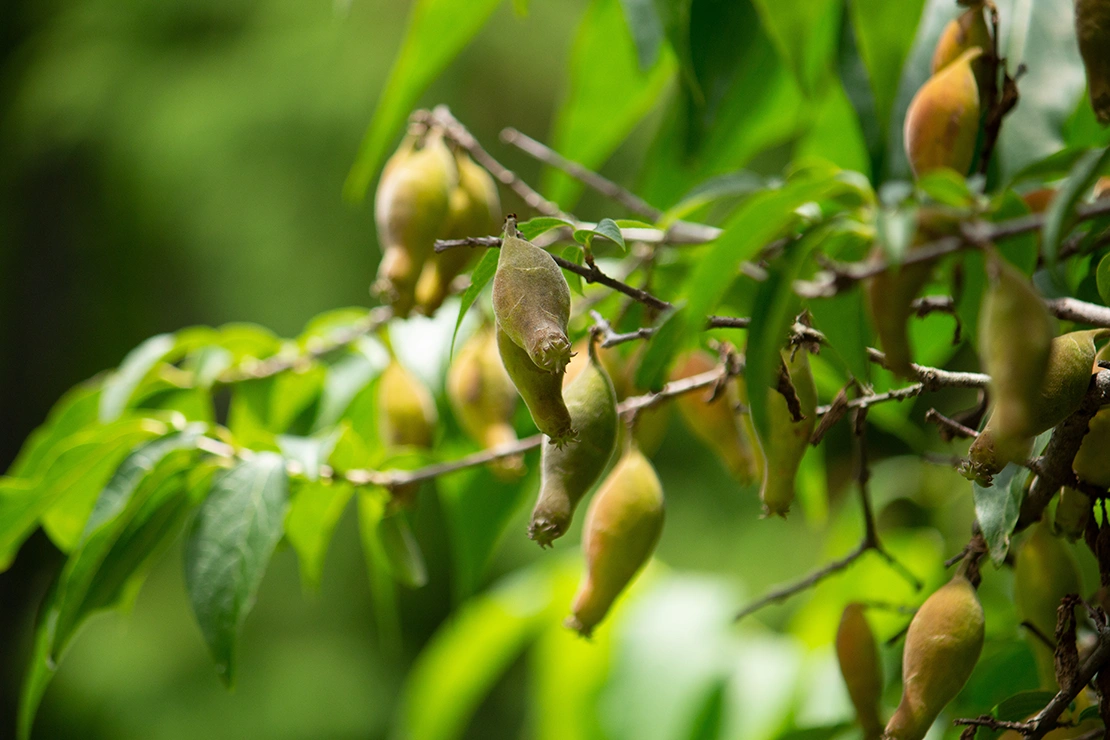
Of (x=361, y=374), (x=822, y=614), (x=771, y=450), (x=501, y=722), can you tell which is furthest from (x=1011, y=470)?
(x=501, y=722)

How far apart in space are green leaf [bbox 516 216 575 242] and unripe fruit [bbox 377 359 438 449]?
0.18 m

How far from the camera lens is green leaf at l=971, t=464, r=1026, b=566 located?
0.90 ft

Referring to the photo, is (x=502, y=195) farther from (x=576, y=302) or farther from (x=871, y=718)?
(x=871, y=718)

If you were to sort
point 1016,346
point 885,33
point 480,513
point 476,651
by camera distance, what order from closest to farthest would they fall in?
point 1016,346
point 885,33
point 480,513
point 476,651

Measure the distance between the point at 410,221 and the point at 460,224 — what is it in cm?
3

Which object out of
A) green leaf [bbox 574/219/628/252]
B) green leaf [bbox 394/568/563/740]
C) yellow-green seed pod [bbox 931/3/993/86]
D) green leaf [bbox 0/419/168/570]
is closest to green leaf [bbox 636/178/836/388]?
green leaf [bbox 574/219/628/252]

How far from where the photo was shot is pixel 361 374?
543 millimetres

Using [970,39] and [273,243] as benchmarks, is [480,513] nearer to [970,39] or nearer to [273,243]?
[970,39]

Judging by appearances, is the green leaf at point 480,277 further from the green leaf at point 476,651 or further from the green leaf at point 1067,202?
the green leaf at point 476,651

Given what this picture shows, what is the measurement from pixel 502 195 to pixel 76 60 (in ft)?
2.60

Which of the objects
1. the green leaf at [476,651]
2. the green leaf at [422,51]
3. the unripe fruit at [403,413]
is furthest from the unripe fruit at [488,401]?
the green leaf at [476,651]

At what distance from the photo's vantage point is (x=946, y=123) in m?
0.33

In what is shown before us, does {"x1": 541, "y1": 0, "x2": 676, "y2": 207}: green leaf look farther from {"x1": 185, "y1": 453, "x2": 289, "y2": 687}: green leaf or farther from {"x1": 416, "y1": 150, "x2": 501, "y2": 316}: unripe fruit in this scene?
{"x1": 185, "y1": 453, "x2": 289, "y2": 687}: green leaf

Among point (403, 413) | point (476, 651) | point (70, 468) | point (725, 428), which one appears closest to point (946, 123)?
point (725, 428)
